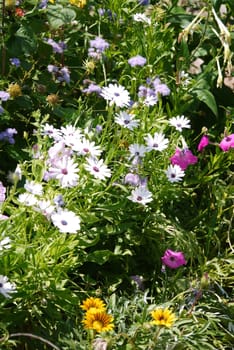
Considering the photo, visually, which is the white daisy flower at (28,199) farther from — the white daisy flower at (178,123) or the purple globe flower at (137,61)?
the purple globe flower at (137,61)

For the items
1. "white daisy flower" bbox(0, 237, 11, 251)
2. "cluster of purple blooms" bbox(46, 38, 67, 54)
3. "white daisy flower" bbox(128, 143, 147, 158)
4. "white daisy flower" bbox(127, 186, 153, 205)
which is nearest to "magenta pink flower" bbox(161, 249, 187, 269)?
"white daisy flower" bbox(127, 186, 153, 205)

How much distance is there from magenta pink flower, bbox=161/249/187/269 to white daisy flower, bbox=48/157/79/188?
0.40 metres

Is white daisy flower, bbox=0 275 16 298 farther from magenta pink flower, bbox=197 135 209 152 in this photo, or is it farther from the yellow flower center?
magenta pink flower, bbox=197 135 209 152

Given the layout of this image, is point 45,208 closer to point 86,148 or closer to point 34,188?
point 34,188

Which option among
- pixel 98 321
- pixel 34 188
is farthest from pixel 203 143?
pixel 98 321

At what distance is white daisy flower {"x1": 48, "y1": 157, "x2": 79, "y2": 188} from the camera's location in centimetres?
196

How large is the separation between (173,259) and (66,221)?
1.57 feet

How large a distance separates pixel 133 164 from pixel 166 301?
39 cm

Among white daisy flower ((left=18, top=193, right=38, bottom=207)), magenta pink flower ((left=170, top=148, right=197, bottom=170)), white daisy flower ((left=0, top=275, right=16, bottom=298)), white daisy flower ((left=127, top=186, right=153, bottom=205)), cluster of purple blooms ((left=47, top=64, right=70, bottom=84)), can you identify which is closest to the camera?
white daisy flower ((left=0, top=275, right=16, bottom=298))

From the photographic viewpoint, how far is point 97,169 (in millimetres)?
2033

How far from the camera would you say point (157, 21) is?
2.78m

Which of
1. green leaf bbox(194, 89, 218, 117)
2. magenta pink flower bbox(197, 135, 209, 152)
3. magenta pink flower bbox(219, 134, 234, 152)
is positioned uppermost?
green leaf bbox(194, 89, 218, 117)

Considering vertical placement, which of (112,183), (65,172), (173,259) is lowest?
(173,259)

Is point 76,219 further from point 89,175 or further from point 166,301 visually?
point 166,301
